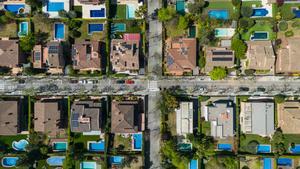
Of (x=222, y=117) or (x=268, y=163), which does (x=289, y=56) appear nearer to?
(x=222, y=117)

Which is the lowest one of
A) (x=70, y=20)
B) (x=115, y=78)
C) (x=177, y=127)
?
(x=177, y=127)

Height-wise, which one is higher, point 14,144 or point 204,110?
point 204,110

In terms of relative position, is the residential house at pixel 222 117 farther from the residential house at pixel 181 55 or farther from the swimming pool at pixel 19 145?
the swimming pool at pixel 19 145

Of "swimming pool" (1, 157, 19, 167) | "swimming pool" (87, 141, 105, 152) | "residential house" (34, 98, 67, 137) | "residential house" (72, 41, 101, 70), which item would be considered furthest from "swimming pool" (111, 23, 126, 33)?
"swimming pool" (1, 157, 19, 167)

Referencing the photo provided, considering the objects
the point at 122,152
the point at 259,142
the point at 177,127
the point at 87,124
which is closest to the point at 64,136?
the point at 87,124

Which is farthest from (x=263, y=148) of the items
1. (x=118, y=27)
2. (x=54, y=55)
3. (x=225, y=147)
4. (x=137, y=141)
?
(x=54, y=55)

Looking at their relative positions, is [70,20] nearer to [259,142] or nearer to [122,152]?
[122,152]
